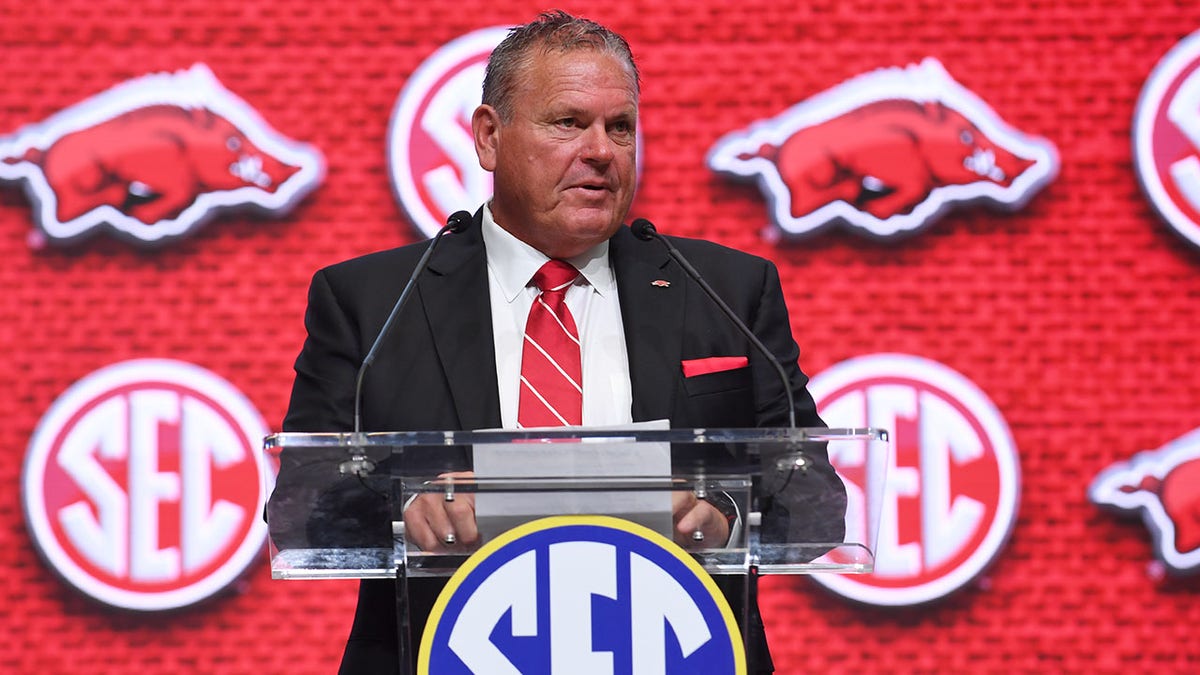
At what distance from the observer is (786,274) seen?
3.01 metres

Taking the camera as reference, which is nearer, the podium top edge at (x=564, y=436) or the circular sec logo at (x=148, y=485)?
the podium top edge at (x=564, y=436)

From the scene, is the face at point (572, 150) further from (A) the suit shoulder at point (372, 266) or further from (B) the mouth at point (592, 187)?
(A) the suit shoulder at point (372, 266)

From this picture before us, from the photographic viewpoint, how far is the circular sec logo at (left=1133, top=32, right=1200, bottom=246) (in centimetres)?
304

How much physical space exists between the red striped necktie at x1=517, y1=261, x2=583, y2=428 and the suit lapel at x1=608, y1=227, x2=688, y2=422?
70 mm

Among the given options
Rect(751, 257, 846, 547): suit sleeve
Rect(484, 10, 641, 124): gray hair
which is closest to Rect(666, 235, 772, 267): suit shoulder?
Rect(484, 10, 641, 124): gray hair

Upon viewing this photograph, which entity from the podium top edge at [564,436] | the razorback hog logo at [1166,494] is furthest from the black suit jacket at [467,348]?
the razorback hog logo at [1166,494]

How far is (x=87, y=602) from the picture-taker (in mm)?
2963

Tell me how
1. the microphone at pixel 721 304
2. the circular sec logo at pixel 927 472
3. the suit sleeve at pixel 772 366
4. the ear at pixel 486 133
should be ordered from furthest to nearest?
1. the circular sec logo at pixel 927 472
2. the ear at pixel 486 133
3. the suit sleeve at pixel 772 366
4. the microphone at pixel 721 304

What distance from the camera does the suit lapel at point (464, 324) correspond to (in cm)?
175

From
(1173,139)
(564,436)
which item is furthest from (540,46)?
(1173,139)

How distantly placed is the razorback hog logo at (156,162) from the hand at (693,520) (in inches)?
73.8

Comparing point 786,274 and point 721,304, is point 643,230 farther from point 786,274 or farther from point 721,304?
point 786,274

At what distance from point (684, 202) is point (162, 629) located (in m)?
1.37

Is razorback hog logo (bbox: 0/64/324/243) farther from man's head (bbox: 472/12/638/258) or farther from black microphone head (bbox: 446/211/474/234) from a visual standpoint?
black microphone head (bbox: 446/211/474/234)
